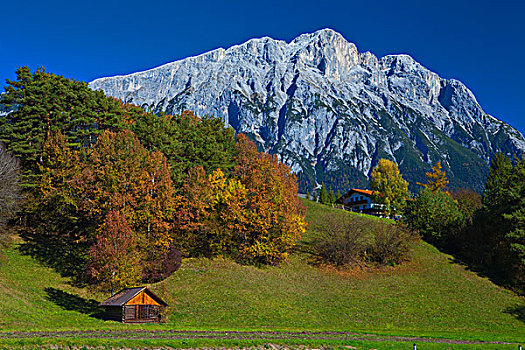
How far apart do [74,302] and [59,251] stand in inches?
502

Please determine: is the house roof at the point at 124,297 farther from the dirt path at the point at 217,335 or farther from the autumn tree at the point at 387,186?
the autumn tree at the point at 387,186

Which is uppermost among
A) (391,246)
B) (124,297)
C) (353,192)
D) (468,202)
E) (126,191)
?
(353,192)

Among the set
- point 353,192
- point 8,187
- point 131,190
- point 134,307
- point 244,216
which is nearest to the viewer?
point 134,307

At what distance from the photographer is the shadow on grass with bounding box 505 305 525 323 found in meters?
45.1

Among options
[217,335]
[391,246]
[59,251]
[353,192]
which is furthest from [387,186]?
[217,335]

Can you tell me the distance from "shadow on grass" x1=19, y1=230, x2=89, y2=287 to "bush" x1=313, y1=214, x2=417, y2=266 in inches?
1261

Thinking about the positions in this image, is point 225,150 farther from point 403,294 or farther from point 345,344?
point 345,344

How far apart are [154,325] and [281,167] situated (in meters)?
32.6

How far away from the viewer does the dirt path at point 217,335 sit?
24984 mm

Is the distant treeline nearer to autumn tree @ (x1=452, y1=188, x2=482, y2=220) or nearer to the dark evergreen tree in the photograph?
the dark evergreen tree

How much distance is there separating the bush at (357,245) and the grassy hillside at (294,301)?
8.58ft

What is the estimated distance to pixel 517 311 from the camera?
46812mm

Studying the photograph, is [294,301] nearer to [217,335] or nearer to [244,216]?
[244,216]

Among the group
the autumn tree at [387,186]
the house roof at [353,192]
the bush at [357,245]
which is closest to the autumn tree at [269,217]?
the bush at [357,245]
